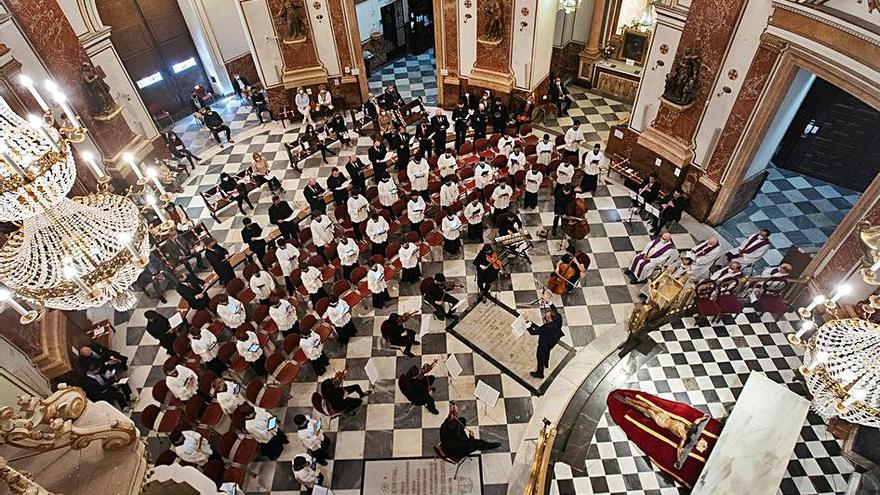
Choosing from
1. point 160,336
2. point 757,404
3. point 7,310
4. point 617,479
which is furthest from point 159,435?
point 757,404

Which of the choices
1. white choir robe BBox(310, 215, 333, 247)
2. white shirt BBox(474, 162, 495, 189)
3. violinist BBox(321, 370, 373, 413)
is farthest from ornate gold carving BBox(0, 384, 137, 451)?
white shirt BBox(474, 162, 495, 189)

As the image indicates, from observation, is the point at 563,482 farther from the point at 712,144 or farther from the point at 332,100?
the point at 332,100

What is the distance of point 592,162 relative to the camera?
11.3 meters

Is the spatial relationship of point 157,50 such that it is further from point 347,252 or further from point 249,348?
point 249,348

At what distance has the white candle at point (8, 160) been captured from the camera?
3172 mm

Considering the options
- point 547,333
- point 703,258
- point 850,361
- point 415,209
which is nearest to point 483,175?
point 415,209

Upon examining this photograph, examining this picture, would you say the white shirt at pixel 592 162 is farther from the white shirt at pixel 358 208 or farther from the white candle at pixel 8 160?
the white candle at pixel 8 160

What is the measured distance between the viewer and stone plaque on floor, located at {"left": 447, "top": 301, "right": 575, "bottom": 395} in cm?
875

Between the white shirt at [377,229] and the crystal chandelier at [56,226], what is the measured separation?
5637 mm

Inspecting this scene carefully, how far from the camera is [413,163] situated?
11.4 m

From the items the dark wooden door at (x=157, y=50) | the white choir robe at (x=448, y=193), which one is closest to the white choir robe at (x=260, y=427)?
the white choir robe at (x=448, y=193)

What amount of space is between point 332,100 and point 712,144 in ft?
34.0

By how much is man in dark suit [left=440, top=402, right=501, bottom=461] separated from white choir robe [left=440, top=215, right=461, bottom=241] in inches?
154

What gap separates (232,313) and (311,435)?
278 centimetres
